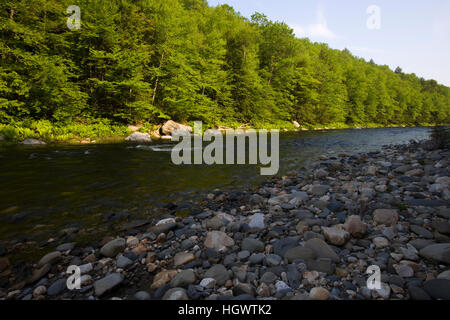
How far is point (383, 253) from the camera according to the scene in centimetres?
251

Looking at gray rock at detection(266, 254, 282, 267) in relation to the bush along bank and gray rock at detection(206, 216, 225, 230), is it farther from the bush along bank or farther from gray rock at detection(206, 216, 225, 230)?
the bush along bank

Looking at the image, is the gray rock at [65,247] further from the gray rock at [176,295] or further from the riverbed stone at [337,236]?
the riverbed stone at [337,236]

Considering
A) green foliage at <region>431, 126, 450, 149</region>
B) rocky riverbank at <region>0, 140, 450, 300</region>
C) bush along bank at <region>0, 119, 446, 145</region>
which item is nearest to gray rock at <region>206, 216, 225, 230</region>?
rocky riverbank at <region>0, 140, 450, 300</region>

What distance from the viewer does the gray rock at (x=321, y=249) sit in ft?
8.15

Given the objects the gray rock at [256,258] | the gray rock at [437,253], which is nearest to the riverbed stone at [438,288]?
the gray rock at [437,253]

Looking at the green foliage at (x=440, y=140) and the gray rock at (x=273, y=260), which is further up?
the green foliage at (x=440, y=140)

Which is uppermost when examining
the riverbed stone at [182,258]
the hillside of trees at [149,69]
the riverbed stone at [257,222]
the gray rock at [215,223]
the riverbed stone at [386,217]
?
the hillside of trees at [149,69]

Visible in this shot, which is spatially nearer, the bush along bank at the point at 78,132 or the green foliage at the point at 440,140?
the green foliage at the point at 440,140

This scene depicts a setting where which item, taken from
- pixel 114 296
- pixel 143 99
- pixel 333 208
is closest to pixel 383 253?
pixel 333 208

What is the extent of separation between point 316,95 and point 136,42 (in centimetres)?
3165

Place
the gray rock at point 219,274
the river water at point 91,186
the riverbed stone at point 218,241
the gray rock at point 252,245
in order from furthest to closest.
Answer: the river water at point 91,186
the riverbed stone at point 218,241
the gray rock at point 252,245
the gray rock at point 219,274

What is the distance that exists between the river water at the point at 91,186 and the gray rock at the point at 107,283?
1.55 m

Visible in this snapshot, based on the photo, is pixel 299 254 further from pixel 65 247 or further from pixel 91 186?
pixel 91 186

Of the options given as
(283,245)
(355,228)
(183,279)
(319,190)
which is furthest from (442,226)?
(183,279)
